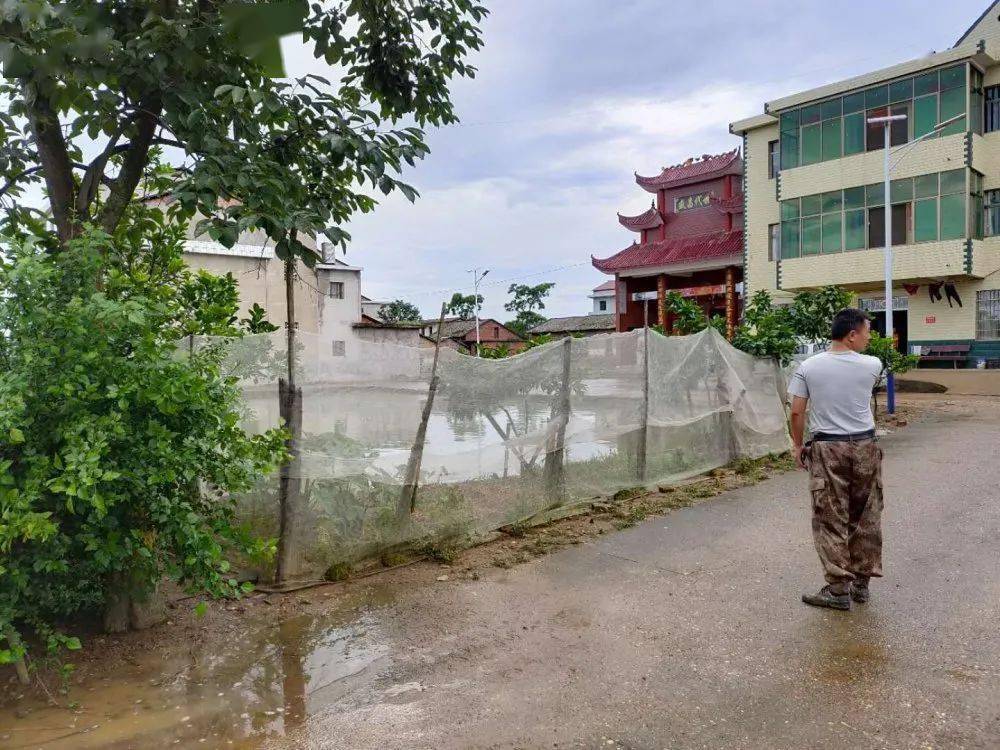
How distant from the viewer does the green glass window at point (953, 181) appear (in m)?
19.7

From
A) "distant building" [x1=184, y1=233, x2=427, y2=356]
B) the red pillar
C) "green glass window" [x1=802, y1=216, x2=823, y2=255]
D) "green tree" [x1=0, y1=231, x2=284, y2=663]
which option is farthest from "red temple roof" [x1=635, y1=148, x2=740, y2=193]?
"green tree" [x1=0, y1=231, x2=284, y2=663]

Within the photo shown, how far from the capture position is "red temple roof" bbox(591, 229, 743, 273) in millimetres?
28219

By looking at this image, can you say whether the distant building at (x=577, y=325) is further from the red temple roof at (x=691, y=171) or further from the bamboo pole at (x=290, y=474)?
the bamboo pole at (x=290, y=474)

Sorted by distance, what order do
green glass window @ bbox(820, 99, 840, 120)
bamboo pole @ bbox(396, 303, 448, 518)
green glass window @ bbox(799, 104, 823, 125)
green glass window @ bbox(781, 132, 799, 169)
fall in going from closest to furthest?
bamboo pole @ bbox(396, 303, 448, 518) < green glass window @ bbox(820, 99, 840, 120) < green glass window @ bbox(799, 104, 823, 125) < green glass window @ bbox(781, 132, 799, 169)

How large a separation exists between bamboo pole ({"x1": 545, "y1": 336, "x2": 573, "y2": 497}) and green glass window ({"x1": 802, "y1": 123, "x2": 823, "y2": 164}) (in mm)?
19930

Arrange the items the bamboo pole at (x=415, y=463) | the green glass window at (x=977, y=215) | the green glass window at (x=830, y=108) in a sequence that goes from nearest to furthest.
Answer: the bamboo pole at (x=415, y=463), the green glass window at (x=977, y=215), the green glass window at (x=830, y=108)

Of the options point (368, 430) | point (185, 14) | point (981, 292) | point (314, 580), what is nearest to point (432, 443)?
point (368, 430)

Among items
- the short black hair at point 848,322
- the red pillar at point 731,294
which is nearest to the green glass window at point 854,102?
the red pillar at point 731,294

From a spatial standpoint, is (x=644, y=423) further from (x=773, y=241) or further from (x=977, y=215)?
(x=773, y=241)

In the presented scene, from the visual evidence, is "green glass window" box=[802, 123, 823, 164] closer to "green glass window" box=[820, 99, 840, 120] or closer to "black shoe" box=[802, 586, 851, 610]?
"green glass window" box=[820, 99, 840, 120]

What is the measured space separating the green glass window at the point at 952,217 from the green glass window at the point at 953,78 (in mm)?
2895

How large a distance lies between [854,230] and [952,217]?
258 cm

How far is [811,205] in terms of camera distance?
2294 centimetres

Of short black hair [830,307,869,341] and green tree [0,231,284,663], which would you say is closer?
green tree [0,231,284,663]
